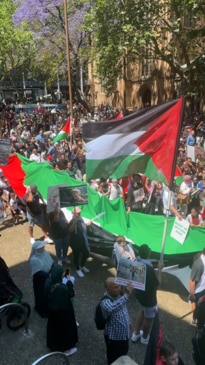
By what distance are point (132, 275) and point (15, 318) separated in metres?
2.35

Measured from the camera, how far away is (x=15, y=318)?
223 inches

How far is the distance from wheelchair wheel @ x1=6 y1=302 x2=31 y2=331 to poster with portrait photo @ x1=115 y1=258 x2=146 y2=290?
6.27ft

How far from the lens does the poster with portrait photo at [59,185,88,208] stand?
6.53 m

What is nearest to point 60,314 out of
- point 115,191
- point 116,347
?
point 116,347

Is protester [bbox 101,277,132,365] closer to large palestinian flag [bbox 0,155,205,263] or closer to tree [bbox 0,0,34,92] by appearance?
large palestinian flag [bbox 0,155,205,263]

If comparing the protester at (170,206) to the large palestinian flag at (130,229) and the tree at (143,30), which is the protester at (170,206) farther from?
the tree at (143,30)

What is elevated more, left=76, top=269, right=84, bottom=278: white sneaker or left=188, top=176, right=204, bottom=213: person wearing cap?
left=188, top=176, right=204, bottom=213: person wearing cap

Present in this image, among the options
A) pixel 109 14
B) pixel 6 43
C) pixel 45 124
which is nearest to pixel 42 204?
pixel 109 14

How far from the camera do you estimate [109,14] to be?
18609 millimetres

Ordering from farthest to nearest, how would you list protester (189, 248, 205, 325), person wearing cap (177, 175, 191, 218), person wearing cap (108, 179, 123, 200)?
person wearing cap (108, 179, 123, 200) < person wearing cap (177, 175, 191, 218) < protester (189, 248, 205, 325)

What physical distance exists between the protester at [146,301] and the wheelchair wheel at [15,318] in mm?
1769

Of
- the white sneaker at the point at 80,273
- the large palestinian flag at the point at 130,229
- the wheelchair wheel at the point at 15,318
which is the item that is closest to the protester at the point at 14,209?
the large palestinian flag at the point at 130,229

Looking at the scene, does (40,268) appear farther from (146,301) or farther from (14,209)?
(14,209)

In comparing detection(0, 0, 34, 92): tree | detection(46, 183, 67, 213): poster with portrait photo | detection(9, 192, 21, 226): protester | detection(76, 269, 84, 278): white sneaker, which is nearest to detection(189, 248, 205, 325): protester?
detection(76, 269, 84, 278): white sneaker
